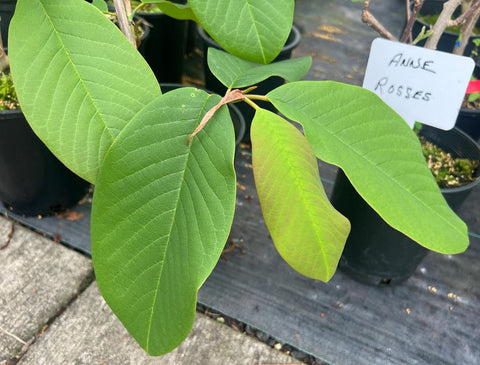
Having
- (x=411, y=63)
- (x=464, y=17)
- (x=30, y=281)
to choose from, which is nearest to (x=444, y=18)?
(x=464, y=17)

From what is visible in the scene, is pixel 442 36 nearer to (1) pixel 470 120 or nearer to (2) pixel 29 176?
(1) pixel 470 120

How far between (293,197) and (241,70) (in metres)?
0.28

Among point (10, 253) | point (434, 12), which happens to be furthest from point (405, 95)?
point (434, 12)

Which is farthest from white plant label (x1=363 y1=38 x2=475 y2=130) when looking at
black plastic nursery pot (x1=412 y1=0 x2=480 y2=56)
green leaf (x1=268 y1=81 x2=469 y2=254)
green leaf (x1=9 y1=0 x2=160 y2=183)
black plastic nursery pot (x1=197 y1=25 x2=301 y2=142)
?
black plastic nursery pot (x1=412 y1=0 x2=480 y2=56)

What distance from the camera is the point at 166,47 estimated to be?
6.19 ft

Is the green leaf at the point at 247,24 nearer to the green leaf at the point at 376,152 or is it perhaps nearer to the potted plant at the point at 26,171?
the green leaf at the point at 376,152

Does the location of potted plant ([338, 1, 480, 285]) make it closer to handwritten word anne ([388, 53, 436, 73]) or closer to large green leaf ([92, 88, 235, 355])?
handwritten word anne ([388, 53, 436, 73])

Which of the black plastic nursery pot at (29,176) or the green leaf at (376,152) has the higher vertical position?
the green leaf at (376,152)

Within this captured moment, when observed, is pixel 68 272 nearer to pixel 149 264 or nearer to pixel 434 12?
pixel 149 264

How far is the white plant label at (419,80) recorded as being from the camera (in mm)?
824

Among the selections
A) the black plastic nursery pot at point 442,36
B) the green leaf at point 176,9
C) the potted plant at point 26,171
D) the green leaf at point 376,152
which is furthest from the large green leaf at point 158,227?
the black plastic nursery pot at point 442,36

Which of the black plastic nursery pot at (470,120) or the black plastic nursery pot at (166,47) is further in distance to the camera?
the black plastic nursery pot at (166,47)

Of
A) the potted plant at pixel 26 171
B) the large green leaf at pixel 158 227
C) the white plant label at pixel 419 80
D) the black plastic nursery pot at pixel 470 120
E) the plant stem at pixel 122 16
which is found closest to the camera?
the large green leaf at pixel 158 227

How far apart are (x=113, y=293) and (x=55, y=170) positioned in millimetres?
749
